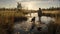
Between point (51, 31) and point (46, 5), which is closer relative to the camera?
point (51, 31)

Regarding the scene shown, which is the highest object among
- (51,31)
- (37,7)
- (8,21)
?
(37,7)

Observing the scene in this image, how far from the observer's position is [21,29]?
246 cm

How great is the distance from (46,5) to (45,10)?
0.26 ft

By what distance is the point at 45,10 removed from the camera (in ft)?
8.42

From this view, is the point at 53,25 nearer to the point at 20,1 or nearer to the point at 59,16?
the point at 59,16

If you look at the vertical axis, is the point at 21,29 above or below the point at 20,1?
below

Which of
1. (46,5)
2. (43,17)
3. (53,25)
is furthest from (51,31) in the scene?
(46,5)

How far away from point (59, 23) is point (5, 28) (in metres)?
0.80

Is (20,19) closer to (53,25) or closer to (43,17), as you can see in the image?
(43,17)

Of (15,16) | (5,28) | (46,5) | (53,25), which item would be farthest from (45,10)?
(5,28)

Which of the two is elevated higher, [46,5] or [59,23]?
[46,5]

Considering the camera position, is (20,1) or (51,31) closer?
(51,31)

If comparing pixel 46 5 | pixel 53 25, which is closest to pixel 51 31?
pixel 53 25

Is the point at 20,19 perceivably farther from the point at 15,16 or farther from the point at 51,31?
the point at 51,31
